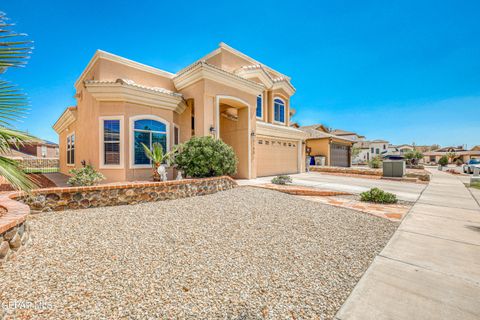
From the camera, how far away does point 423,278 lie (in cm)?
285

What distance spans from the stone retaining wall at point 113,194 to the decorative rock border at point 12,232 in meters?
0.97

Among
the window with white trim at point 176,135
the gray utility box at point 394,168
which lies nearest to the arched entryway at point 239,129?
the window with white trim at point 176,135

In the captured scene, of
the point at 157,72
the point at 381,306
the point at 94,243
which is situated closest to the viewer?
the point at 381,306

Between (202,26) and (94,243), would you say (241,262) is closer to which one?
(94,243)

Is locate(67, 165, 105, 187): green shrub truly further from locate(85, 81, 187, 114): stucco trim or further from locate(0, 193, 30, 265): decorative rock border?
locate(85, 81, 187, 114): stucco trim

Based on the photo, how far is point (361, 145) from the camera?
5666cm

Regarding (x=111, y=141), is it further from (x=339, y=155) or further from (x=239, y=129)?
(x=339, y=155)

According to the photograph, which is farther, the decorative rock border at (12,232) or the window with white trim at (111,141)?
the window with white trim at (111,141)

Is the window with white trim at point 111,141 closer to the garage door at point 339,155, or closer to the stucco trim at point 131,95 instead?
the stucco trim at point 131,95

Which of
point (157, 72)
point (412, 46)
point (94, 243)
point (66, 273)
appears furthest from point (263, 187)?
point (412, 46)

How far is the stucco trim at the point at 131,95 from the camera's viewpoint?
900 centimetres

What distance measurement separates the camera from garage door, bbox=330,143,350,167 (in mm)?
25538

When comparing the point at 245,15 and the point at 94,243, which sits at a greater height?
the point at 245,15

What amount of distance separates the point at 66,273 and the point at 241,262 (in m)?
2.55
